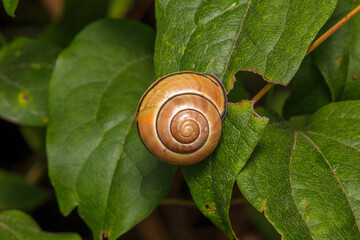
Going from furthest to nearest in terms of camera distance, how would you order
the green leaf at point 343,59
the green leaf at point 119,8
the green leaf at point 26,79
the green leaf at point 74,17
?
1. the green leaf at point 119,8
2. the green leaf at point 74,17
3. the green leaf at point 26,79
4. the green leaf at point 343,59

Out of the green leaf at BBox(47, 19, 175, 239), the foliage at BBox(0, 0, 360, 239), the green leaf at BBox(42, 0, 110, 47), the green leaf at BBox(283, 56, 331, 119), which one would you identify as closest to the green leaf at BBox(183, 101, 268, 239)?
the foliage at BBox(0, 0, 360, 239)

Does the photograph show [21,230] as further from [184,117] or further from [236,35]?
[236,35]

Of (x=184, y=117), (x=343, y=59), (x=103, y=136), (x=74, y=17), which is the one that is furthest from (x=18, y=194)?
(x=343, y=59)

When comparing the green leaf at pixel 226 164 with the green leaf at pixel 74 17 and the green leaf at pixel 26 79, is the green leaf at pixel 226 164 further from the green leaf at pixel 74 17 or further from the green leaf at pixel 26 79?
the green leaf at pixel 74 17

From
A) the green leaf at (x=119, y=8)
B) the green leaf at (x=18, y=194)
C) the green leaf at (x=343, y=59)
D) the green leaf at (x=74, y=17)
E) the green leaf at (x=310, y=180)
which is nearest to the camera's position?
the green leaf at (x=310, y=180)

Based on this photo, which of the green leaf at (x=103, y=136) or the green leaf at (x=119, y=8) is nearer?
the green leaf at (x=103, y=136)

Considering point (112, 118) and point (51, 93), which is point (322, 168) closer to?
point (112, 118)

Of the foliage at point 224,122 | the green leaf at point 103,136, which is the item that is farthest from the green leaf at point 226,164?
the green leaf at point 103,136
